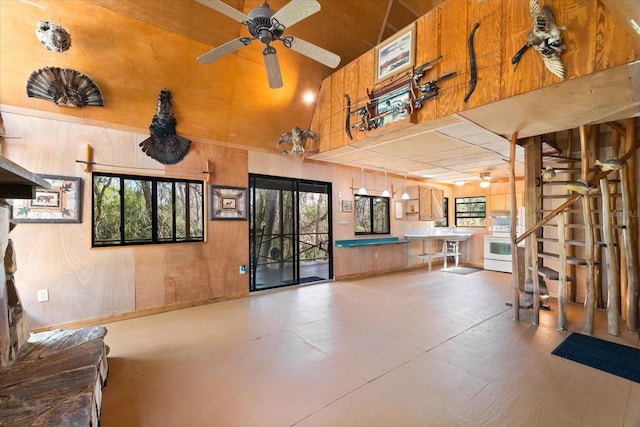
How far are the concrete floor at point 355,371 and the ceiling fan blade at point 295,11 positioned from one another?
9.99 feet

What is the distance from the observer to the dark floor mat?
2.42 meters

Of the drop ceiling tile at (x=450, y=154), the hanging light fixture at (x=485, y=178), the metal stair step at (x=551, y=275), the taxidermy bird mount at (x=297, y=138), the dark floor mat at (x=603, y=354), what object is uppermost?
the taxidermy bird mount at (x=297, y=138)

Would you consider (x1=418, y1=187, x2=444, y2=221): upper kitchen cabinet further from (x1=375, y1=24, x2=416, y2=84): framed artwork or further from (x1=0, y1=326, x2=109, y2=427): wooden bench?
(x1=0, y1=326, x2=109, y2=427): wooden bench

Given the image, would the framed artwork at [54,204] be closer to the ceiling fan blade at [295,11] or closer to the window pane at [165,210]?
the window pane at [165,210]

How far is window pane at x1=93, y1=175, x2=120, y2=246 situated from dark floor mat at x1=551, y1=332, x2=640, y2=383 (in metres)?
5.45

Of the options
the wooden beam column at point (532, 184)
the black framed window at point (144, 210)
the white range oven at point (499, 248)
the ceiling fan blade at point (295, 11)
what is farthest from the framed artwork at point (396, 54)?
the white range oven at point (499, 248)

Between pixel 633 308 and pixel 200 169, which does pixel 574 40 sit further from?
pixel 200 169

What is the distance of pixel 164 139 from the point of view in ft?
13.6

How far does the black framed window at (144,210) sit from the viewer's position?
12.3ft

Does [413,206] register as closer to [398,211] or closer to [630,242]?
[398,211]

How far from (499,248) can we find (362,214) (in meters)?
3.59

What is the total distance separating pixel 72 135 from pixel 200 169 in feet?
5.23

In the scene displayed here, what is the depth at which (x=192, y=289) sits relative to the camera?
4371 millimetres

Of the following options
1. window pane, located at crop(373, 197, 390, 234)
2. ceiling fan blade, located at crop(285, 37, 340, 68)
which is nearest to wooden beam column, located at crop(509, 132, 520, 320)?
ceiling fan blade, located at crop(285, 37, 340, 68)
